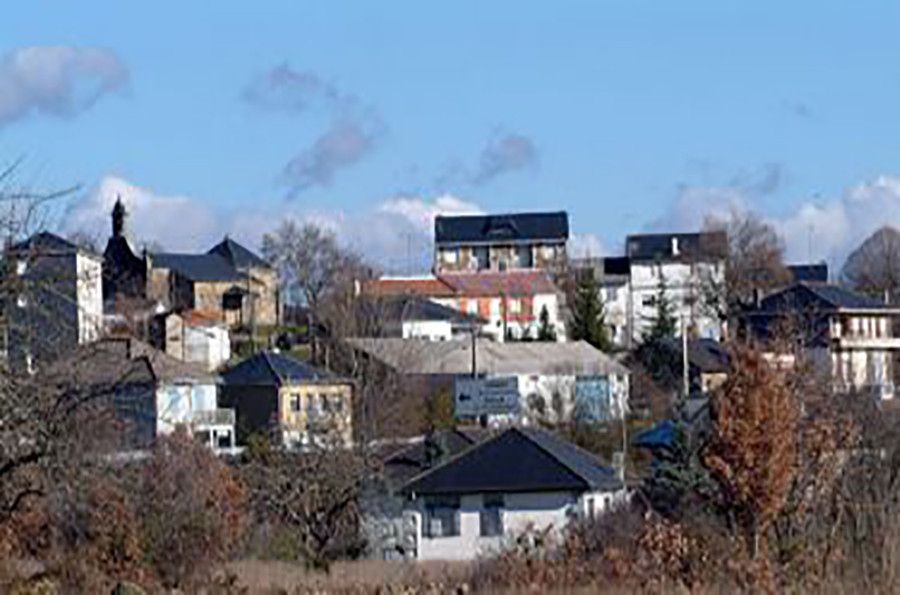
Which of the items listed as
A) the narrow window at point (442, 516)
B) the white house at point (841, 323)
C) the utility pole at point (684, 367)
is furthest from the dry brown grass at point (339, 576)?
the white house at point (841, 323)

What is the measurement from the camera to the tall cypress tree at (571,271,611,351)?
86.6 metres

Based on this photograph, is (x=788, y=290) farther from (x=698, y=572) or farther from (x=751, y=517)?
(x=698, y=572)

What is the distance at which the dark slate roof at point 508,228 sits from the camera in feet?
365

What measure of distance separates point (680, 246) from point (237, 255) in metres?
21.6

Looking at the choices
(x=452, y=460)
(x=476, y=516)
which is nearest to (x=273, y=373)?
(x=452, y=460)

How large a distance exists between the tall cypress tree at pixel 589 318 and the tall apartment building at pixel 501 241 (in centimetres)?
1817

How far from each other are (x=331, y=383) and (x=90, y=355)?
154ft

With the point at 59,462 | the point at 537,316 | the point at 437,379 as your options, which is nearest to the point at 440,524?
the point at 437,379

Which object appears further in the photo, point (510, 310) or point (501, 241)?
point (501, 241)

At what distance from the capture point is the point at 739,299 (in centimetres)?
9094

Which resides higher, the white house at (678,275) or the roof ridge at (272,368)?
the white house at (678,275)

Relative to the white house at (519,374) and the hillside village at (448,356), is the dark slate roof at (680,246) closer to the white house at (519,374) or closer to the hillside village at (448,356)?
the hillside village at (448,356)

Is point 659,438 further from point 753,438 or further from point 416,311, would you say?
point 416,311

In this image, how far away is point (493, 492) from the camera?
4734 cm
